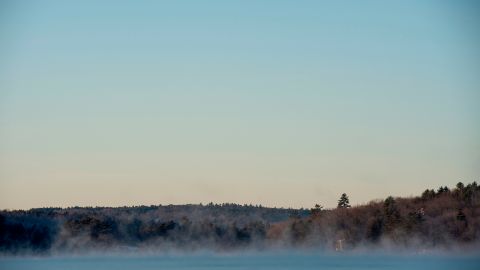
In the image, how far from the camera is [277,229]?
163 meters

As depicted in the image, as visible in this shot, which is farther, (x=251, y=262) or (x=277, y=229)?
(x=277, y=229)

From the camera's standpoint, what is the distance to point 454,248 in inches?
5433

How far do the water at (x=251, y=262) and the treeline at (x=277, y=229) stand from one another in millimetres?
4339

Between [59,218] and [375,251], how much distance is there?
53888mm

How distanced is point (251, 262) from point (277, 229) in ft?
126

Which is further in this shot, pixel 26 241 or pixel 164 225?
pixel 164 225

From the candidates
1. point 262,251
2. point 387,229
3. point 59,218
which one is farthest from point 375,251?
point 59,218

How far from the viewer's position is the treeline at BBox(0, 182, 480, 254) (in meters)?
141

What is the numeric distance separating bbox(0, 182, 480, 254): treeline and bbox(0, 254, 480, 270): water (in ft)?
14.2

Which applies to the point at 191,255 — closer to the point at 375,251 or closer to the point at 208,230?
the point at 208,230

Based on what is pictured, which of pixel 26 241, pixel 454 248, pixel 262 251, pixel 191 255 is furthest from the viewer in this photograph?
pixel 191 255

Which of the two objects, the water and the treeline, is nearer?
the water

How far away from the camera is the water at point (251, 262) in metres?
108

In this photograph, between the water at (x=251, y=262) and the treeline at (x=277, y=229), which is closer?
the water at (x=251, y=262)
